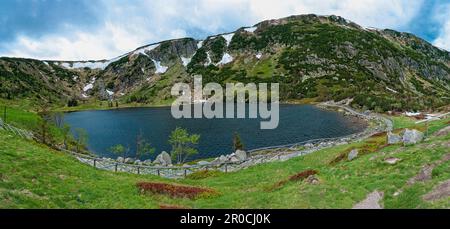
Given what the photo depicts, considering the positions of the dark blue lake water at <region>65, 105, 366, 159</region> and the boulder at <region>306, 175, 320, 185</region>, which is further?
the dark blue lake water at <region>65, 105, 366, 159</region>

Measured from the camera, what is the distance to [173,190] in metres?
37.4

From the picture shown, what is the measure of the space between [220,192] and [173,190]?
18.3 feet

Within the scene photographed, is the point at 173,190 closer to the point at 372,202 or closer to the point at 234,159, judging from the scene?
the point at 372,202

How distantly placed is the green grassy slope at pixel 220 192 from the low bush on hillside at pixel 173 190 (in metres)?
0.89

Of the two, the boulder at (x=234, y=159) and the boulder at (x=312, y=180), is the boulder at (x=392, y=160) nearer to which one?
the boulder at (x=312, y=180)

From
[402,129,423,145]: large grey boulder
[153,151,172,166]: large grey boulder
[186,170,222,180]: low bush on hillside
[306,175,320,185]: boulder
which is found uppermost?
[402,129,423,145]: large grey boulder

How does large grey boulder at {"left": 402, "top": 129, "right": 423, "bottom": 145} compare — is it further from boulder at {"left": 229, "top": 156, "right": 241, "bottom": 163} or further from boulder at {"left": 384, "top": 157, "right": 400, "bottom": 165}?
boulder at {"left": 229, "top": 156, "right": 241, "bottom": 163}

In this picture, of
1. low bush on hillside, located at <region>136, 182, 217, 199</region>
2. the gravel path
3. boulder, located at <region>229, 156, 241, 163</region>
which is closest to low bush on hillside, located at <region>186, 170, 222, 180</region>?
boulder, located at <region>229, 156, 241, 163</region>

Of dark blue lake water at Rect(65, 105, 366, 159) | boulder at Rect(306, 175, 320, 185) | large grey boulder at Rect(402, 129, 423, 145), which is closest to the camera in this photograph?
boulder at Rect(306, 175, 320, 185)

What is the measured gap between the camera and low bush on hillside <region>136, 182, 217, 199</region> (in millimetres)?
36375

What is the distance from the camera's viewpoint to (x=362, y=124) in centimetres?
13475

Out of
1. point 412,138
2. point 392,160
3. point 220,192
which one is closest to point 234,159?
point 220,192

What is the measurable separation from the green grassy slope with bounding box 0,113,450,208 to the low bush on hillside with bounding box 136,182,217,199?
0.89 meters
